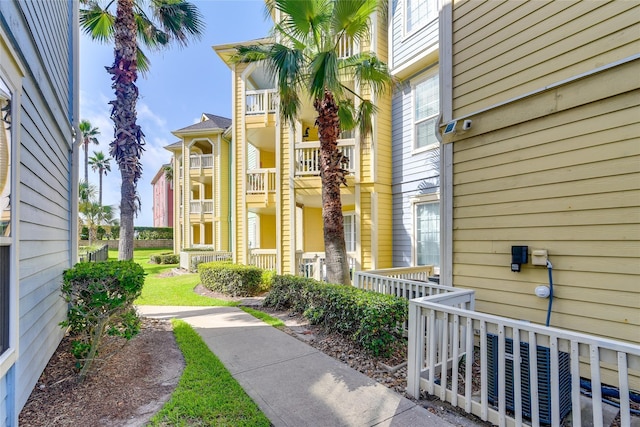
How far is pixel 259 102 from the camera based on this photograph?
10.5 metres

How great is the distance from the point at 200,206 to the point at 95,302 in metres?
15.3

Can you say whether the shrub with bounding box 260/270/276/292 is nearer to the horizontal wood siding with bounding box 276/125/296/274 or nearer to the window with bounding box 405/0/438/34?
the horizontal wood siding with bounding box 276/125/296/274

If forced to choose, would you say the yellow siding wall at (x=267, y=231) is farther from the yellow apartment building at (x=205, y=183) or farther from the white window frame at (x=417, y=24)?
the white window frame at (x=417, y=24)

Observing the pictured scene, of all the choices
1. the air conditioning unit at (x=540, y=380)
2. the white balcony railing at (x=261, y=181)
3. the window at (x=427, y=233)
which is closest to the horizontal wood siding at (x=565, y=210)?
the air conditioning unit at (x=540, y=380)

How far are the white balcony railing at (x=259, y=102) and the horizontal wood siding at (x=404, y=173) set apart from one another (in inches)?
166

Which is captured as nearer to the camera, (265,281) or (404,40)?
(404,40)

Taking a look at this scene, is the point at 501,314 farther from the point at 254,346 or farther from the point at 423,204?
the point at 423,204

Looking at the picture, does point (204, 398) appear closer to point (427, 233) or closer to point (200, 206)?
point (427, 233)

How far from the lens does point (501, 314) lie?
4039 millimetres

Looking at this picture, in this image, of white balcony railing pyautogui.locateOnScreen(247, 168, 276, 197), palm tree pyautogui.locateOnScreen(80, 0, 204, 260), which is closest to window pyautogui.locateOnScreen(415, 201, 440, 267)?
white balcony railing pyautogui.locateOnScreen(247, 168, 276, 197)

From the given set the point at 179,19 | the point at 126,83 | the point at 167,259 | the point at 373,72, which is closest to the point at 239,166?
the point at 126,83

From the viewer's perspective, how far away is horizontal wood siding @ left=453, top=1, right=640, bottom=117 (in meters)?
3.14

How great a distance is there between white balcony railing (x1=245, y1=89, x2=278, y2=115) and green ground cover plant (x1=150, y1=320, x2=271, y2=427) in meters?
8.51

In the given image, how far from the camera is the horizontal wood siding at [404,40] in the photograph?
7.48 meters
